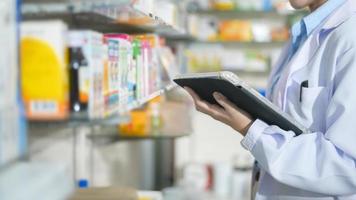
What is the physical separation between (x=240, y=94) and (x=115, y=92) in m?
0.35

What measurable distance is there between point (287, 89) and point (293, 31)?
1.02ft

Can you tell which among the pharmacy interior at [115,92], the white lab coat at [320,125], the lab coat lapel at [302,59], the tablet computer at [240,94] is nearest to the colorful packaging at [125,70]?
the pharmacy interior at [115,92]

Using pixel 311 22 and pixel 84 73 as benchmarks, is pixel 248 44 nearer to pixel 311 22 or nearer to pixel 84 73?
pixel 311 22

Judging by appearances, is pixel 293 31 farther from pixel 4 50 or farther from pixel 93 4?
pixel 4 50

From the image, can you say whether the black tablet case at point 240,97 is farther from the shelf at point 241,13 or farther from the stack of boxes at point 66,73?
the shelf at point 241,13

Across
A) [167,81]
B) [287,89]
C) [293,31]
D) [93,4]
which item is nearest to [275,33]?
[167,81]

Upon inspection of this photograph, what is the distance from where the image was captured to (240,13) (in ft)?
14.0

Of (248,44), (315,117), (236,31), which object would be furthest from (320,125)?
(248,44)

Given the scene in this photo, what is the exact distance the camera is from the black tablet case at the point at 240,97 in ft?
4.49

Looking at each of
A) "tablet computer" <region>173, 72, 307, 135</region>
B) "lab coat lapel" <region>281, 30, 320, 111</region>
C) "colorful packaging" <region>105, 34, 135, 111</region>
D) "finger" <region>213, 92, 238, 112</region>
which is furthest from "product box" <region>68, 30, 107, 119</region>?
"lab coat lapel" <region>281, 30, 320, 111</region>

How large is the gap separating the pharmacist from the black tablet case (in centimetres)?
2

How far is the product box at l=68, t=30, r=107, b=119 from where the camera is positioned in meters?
0.98

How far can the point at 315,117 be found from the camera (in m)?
1.50

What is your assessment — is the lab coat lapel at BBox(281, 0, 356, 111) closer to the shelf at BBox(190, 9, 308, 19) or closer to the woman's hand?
the woman's hand
